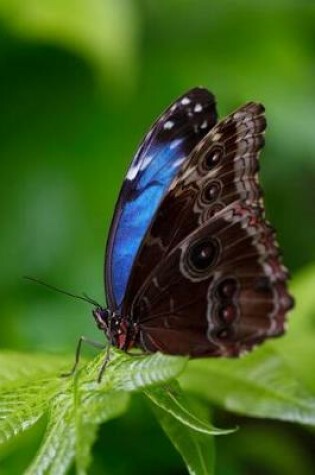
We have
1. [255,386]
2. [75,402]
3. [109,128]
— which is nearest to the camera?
[75,402]

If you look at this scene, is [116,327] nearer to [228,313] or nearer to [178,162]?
[228,313]

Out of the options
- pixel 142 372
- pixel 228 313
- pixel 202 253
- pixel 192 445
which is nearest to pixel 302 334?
pixel 228 313

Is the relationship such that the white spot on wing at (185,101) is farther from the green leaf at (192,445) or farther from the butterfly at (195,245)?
the green leaf at (192,445)

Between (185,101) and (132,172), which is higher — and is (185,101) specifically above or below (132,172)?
above

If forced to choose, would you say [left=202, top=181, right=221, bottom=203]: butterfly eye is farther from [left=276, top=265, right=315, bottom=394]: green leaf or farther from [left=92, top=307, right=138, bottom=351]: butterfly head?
[left=276, top=265, right=315, bottom=394]: green leaf

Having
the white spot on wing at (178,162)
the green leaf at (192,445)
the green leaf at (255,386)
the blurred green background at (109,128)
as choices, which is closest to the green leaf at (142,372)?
the green leaf at (192,445)

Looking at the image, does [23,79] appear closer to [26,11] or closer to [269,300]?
[26,11]
